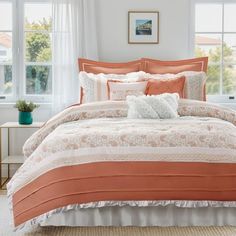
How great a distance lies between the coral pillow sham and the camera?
498 cm

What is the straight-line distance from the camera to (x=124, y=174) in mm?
3070

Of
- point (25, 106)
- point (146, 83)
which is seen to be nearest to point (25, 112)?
point (25, 106)

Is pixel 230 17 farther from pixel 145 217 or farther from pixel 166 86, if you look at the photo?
pixel 145 217

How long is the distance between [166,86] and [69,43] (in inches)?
47.9

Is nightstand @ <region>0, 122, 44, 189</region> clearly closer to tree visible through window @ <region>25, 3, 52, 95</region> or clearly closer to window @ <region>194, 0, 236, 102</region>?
tree visible through window @ <region>25, 3, 52, 95</region>

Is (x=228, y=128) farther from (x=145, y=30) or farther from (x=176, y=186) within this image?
(x=145, y=30)

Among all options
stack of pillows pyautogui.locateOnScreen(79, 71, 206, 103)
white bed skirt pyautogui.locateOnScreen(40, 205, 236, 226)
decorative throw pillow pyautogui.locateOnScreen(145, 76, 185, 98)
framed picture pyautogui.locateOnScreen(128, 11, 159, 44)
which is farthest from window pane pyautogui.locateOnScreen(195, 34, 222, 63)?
white bed skirt pyautogui.locateOnScreen(40, 205, 236, 226)

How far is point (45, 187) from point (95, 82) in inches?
68.4

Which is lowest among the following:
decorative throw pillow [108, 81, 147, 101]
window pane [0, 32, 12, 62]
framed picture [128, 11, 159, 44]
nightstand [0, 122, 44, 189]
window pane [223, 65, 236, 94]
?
nightstand [0, 122, 44, 189]

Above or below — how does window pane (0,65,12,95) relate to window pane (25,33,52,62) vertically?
below

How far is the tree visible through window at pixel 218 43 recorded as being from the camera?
17.5 ft

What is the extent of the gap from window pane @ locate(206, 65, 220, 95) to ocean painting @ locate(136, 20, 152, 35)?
78 cm

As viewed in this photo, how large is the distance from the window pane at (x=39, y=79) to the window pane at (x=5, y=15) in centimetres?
50

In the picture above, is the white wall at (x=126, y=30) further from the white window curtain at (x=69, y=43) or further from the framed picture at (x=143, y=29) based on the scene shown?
the white window curtain at (x=69, y=43)
